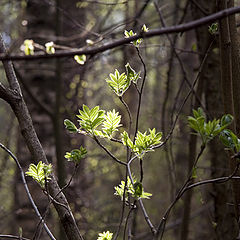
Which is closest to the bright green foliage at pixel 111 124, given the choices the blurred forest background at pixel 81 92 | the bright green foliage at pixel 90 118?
the bright green foliage at pixel 90 118

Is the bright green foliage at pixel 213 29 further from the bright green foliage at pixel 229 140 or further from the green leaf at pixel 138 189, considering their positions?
the green leaf at pixel 138 189

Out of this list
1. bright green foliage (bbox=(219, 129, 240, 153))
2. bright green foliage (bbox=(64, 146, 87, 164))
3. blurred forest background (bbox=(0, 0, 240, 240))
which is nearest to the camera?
bright green foliage (bbox=(219, 129, 240, 153))

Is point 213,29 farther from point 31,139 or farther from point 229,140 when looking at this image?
point 31,139

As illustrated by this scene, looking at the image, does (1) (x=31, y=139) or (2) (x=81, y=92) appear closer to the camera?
(1) (x=31, y=139)

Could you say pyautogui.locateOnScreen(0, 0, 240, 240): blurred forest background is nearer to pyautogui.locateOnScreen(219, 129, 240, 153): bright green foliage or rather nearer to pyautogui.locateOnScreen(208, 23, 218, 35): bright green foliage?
pyautogui.locateOnScreen(208, 23, 218, 35): bright green foliage

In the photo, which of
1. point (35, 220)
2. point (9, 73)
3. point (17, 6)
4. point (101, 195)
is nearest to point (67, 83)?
point (17, 6)

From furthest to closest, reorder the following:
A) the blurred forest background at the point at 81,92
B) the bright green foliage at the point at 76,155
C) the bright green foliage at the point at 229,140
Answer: the blurred forest background at the point at 81,92 < the bright green foliage at the point at 76,155 < the bright green foliage at the point at 229,140

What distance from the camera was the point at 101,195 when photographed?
25.7ft

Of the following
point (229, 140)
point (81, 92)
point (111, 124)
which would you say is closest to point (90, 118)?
point (111, 124)

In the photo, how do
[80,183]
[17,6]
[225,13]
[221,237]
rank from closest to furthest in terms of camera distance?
[225,13], [221,237], [17,6], [80,183]

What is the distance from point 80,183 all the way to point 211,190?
2072mm

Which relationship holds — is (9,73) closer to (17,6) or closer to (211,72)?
(211,72)

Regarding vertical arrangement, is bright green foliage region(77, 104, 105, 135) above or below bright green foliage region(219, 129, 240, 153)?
above

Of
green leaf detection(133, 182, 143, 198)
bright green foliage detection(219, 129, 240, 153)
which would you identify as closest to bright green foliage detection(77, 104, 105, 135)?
green leaf detection(133, 182, 143, 198)
